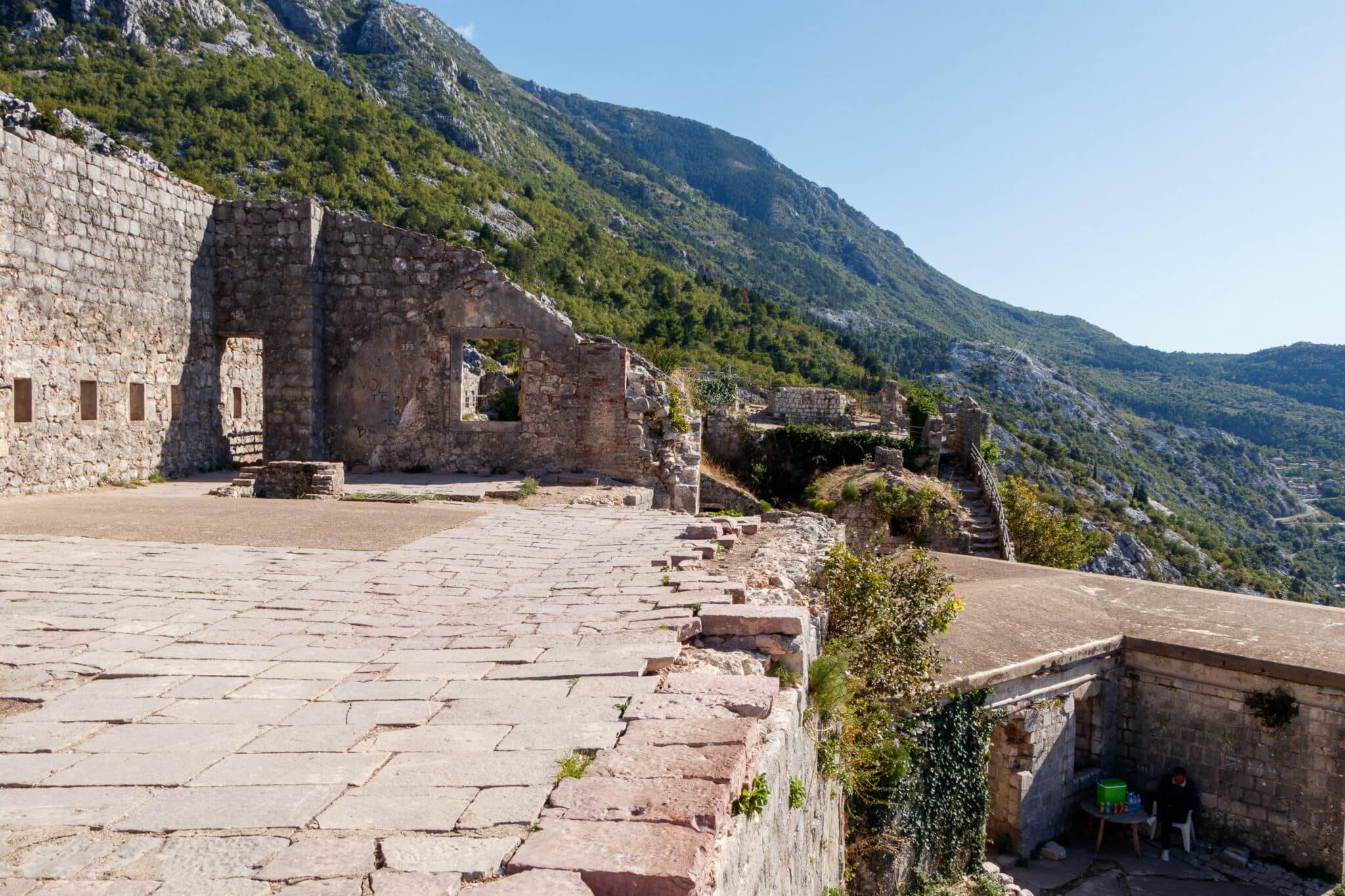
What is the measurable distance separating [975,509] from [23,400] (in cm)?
2305

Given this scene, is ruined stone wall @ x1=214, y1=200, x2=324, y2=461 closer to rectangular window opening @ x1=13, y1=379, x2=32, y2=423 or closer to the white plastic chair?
rectangular window opening @ x1=13, y1=379, x2=32, y2=423

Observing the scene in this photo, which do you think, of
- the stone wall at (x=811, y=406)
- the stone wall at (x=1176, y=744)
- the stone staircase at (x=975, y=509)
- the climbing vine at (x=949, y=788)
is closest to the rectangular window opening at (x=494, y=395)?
the climbing vine at (x=949, y=788)

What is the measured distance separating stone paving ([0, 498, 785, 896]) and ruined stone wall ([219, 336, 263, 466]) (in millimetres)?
8070

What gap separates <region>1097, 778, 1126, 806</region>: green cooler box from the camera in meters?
11.3

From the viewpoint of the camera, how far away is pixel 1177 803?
37.1 feet

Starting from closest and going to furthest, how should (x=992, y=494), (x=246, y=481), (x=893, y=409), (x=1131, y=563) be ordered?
(x=246, y=481)
(x=992, y=494)
(x=1131, y=563)
(x=893, y=409)

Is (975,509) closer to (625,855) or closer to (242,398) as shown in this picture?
(242,398)

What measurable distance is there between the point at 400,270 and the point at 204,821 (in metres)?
11.8

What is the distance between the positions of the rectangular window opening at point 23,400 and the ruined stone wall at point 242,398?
11.5ft

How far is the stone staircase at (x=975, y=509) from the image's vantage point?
888 inches

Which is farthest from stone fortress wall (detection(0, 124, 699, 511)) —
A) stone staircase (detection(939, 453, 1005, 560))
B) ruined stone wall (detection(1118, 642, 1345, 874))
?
stone staircase (detection(939, 453, 1005, 560))

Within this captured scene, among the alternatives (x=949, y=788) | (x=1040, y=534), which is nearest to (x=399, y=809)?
(x=949, y=788)

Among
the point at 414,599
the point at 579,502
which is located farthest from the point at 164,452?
the point at 414,599

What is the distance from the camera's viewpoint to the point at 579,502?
10469 mm
